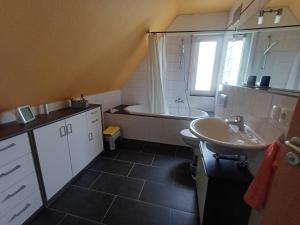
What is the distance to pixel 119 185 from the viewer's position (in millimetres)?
1833

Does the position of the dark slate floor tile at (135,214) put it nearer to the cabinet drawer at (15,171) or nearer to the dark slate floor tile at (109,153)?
the cabinet drawer at (15,171)

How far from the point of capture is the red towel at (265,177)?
750mm

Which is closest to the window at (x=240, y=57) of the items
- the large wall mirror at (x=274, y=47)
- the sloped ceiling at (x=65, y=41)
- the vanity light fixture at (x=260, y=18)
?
the large wall mirror at (x=274, y=47)

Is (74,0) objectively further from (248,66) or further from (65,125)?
(248,66)

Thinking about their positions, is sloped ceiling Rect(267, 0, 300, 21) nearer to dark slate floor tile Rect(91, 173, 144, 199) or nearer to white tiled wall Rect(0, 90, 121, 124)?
dark slate floor tile Rect(91, 173, 144, 199)

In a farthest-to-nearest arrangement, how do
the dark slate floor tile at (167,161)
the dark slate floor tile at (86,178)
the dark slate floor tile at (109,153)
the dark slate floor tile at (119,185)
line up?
1. the dark slate floor tile at (109,153)
2. the dark slate floor tile at (167,161)
3. the dark slate floor tile at (86,178)
4. the dark slate floor tile at (119,185)

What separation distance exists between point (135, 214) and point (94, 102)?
190 centimetres

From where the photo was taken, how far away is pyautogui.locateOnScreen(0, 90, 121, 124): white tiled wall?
146 centimetres

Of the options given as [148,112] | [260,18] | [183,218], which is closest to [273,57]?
[260,18]

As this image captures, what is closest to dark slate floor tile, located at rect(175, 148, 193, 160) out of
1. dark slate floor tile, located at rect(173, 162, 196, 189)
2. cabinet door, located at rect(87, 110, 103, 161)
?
dark slate floor tile, located at rect(173, 162, 196, 189)

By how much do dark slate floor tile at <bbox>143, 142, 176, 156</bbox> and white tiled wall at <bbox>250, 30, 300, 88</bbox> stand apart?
1724mm

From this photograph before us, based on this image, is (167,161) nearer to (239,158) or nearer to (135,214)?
(135,214)

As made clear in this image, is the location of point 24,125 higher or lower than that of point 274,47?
lower

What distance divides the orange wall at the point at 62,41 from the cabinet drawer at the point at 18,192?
2.30ft
